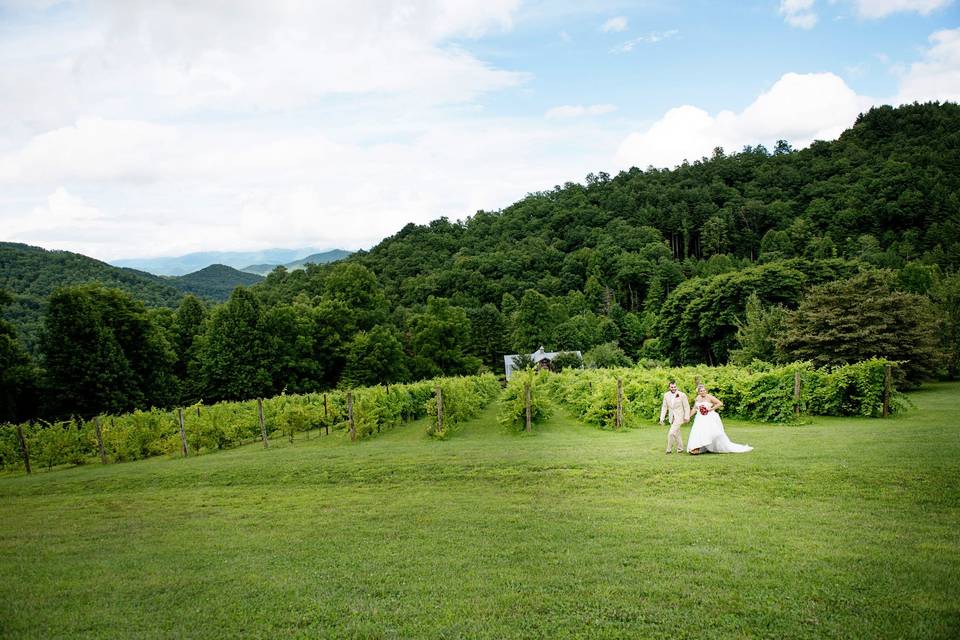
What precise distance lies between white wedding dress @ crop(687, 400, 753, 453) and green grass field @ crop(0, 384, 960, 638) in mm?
864

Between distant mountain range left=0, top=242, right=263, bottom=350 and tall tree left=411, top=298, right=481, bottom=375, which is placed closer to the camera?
distant mountain range left=0, top=242, right=263, bottom=350

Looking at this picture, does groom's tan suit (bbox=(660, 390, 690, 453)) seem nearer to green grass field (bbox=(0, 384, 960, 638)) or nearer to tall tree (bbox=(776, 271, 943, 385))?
green grass field (bbox=(0, 384, 960, 638))

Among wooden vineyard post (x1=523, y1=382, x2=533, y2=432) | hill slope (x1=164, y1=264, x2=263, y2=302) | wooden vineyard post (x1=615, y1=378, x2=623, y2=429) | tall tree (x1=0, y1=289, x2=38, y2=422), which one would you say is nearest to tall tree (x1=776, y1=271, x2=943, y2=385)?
wooden vineyard post (x1=615, y1=378, x2=623, y2=429)

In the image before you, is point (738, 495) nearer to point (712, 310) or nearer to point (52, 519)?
point (52, 519)

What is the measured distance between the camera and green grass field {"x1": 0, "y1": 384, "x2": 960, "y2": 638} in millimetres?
5258

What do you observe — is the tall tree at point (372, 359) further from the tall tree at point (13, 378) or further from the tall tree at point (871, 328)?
the tall tree at point (871, 328)

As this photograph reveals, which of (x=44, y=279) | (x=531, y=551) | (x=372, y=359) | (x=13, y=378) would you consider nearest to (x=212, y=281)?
(x=44, y=279)

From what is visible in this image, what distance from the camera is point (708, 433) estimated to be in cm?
1207

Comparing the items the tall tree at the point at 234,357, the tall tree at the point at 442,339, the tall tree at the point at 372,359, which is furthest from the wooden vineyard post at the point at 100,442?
the tall tree at the point at 442,339

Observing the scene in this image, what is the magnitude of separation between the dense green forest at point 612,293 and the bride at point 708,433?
17.6m

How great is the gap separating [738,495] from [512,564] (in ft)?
14.3

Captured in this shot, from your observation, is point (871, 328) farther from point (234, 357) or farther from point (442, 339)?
point (234, 357)

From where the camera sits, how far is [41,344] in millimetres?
33406

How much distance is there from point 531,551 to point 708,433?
678cm
